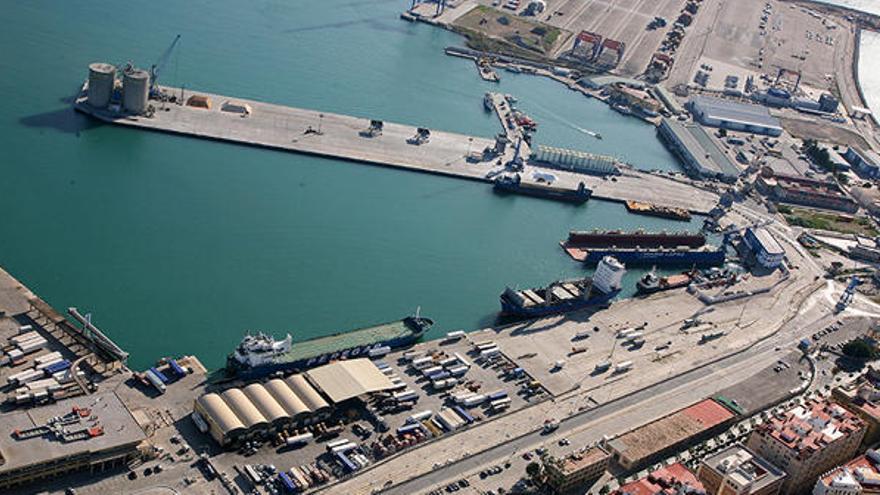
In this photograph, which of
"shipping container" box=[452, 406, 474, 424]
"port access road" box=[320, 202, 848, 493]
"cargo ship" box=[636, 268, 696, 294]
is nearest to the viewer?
"port access road" box=[320, 202, 848, 493]

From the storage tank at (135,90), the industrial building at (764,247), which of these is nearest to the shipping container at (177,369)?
the storage tank at (135,90)

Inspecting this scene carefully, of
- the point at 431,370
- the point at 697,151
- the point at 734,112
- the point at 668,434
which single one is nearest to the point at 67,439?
the point at 431,370

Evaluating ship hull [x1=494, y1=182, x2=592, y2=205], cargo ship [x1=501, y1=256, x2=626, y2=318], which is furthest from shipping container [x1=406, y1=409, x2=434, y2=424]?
ship hull [x1=494, y1=182, x2=592, y2=205]

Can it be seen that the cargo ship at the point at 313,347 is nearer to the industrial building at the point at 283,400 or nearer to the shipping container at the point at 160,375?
the industrial building at the point at 283,400

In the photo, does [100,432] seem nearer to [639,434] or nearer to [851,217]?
[639,434]

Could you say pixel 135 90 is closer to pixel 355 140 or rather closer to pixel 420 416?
pixel 355 140

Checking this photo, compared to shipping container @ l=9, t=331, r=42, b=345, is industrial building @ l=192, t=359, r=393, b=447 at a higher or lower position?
higher

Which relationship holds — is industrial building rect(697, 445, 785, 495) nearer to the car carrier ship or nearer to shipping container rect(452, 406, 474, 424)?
shipping container rect(452, 406, 474, 424)
